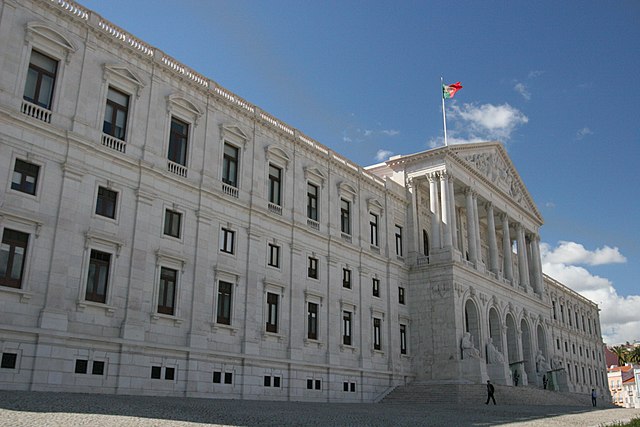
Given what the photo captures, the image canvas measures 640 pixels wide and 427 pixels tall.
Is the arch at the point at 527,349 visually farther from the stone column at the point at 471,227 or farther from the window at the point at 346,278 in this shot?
the window at the point at 346,278

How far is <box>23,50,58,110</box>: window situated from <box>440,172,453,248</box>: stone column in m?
30.3

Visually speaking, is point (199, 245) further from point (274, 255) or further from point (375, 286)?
point (375, 286)

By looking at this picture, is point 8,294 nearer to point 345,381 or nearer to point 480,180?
point 345,381

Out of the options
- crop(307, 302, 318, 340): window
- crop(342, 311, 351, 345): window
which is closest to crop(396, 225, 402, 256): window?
crop(342, 311, 351, 345): window

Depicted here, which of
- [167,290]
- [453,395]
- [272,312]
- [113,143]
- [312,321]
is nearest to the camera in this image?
[113,143]

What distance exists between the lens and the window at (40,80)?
984 inches

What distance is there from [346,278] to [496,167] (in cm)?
2364

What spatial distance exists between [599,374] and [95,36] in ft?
279

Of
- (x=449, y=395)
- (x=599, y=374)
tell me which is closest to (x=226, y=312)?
(x=449, y=395)

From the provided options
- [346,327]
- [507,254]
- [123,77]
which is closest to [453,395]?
[346,327]

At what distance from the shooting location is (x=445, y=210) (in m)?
47.2

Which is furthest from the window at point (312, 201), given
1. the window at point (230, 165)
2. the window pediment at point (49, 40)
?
the window pediment at point (49, 40)

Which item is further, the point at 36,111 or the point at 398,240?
the point at 398,240

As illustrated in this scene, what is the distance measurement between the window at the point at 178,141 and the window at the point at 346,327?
1488 centimetres
